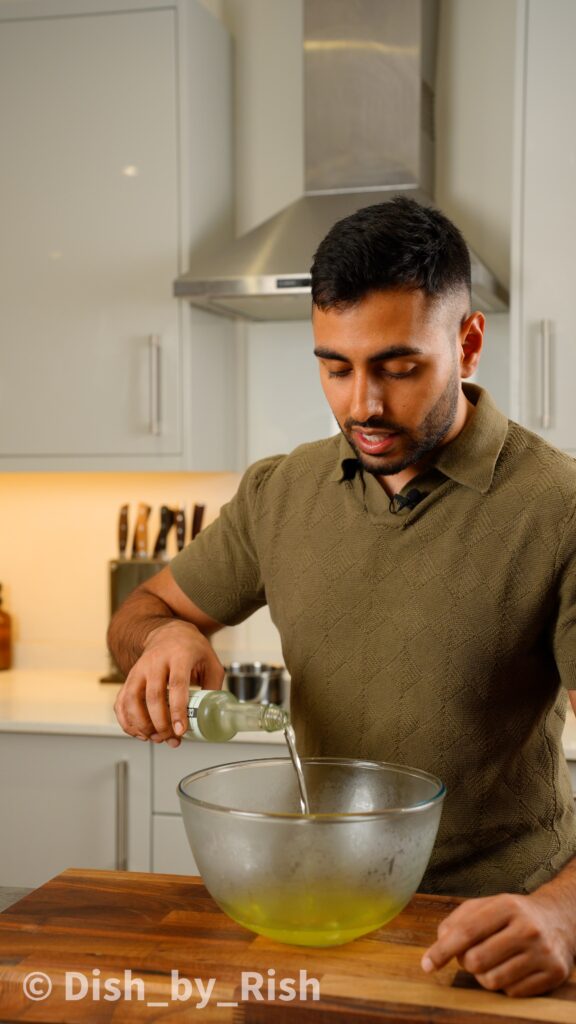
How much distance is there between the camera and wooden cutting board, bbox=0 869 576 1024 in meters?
0.95

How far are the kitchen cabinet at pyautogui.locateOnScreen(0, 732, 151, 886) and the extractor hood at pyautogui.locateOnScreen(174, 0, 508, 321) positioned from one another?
1034 mm

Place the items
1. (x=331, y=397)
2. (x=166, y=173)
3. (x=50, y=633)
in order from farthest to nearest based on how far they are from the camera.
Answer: (x=50, y=633)
(x=166, y=173)
(x=331, y=397)

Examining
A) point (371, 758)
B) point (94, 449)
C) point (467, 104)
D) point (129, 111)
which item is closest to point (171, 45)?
point (129, 111)

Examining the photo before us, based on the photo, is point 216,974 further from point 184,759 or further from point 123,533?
point 123,533

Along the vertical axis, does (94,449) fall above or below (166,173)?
below

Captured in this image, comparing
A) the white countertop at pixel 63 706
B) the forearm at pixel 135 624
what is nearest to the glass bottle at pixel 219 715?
the forearm at pixel 135 624

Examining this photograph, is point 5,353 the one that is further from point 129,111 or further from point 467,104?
point 467,104

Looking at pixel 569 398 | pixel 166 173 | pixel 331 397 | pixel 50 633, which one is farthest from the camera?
pixel 50 633

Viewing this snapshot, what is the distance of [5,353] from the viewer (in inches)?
113

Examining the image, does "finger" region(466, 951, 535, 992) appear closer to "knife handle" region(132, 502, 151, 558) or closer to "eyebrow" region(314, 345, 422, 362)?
Answer: "eyebrow" region(314, 345, 422, 362)

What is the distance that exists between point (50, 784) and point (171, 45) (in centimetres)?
168

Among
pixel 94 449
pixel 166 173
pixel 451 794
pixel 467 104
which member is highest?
pixel 467 104

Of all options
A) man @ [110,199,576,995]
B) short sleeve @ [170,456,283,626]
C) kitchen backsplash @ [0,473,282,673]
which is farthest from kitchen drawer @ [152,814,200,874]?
man @ [110,199,576,995]

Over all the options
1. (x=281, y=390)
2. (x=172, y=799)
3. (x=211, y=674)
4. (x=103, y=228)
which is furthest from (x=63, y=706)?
(x=211, y=674)
